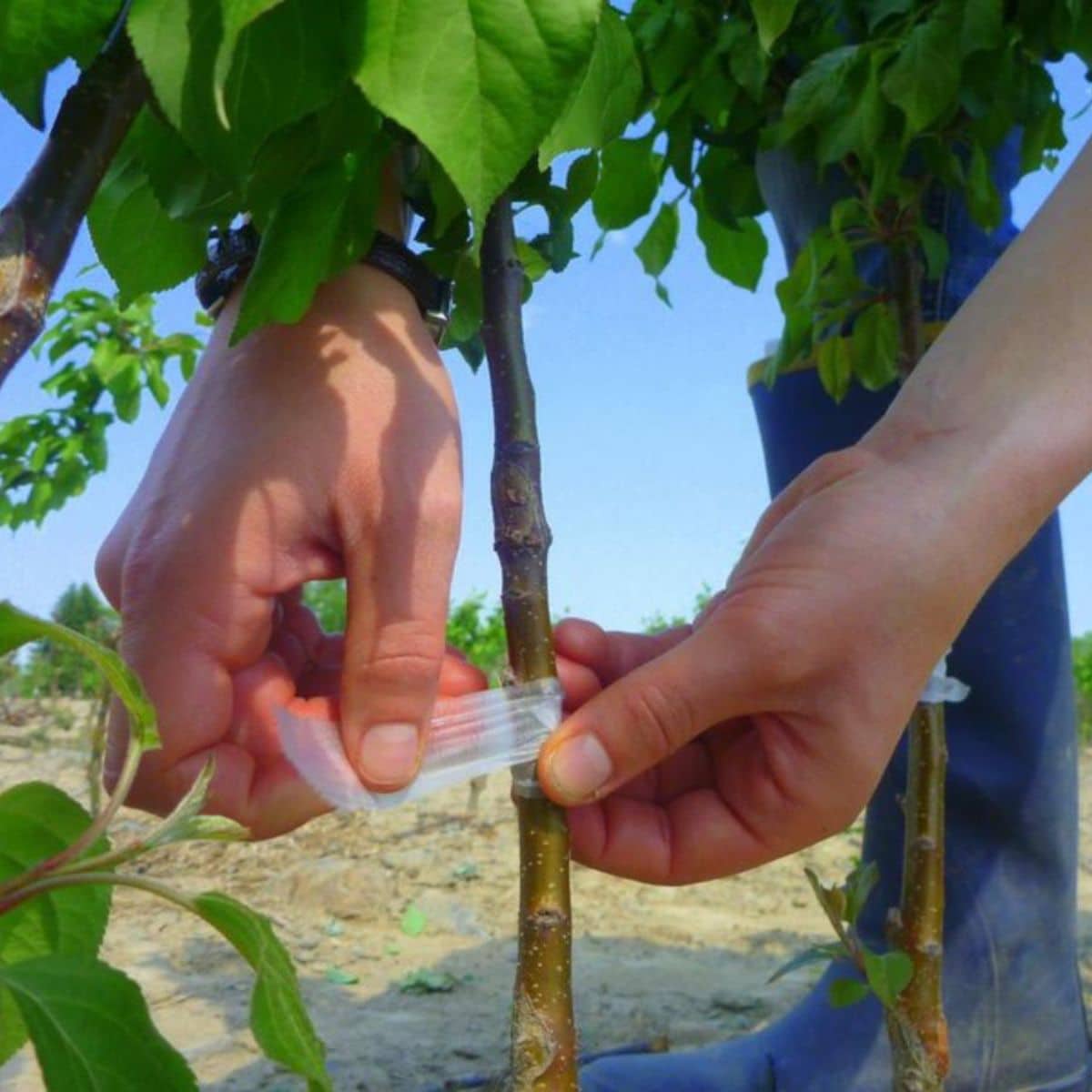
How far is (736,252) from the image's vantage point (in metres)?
2.00

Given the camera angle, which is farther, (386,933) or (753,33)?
(386,933)

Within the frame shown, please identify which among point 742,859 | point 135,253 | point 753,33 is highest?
point 753,33

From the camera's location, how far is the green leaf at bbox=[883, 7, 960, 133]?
146cm

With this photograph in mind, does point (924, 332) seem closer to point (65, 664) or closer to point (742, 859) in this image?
point (742, 859)

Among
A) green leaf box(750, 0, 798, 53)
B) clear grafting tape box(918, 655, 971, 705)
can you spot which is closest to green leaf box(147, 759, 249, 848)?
green leaf box(750, 0, 798, 53)

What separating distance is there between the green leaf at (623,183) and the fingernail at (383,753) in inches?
43.4

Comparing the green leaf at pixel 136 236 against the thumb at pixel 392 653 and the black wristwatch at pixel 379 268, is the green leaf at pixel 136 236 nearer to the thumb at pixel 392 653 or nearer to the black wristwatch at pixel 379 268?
the black wristwatch at pixel 379 268

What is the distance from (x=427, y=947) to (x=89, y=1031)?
2.66m

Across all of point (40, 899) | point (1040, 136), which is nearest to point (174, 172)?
point (40, 899)

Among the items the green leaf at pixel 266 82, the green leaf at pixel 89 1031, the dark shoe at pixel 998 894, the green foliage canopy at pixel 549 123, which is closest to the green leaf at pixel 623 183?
the green foliage canopy at pixel 549 123

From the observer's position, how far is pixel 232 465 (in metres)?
0.97

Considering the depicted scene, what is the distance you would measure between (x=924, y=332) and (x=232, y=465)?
3.75ft

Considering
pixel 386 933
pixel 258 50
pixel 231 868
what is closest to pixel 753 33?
pixel 258 50

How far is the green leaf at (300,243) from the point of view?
83 centimetres
